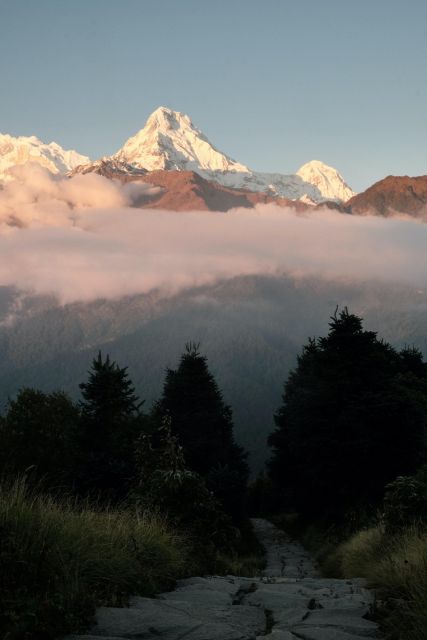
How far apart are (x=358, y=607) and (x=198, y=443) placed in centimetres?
4206

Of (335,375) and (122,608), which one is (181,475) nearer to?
(122,608)

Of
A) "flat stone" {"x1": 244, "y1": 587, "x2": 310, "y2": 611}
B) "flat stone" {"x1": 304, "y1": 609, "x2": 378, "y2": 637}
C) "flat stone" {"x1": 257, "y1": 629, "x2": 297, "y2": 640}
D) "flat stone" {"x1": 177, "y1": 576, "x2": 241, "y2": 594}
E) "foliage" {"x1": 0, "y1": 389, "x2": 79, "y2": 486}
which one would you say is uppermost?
"flat stone" {"x1": 257, "y1": 629, "x2": 297, "y2": 640}

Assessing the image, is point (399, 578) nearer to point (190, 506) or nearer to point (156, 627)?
point (156, 627)

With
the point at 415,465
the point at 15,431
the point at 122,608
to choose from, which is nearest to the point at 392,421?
the point at 415,465

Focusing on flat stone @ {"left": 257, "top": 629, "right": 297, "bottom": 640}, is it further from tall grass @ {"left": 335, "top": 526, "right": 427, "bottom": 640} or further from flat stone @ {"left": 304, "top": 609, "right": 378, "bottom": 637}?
tall grass @ {"left": 335, "top": 526, "right": 427, "bottom": 640}

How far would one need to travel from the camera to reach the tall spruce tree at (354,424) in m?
32.5

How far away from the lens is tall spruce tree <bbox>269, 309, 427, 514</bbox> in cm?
3247

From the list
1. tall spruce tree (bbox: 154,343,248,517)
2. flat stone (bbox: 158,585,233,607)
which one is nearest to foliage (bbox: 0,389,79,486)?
tall spruce tree (bbox: 154,343,248,517)

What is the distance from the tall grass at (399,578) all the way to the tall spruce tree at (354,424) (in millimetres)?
16535

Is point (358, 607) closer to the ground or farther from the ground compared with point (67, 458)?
farther from the ground

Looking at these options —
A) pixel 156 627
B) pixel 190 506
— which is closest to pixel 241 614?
pixel 156 627

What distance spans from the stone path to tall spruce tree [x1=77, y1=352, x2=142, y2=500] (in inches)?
363

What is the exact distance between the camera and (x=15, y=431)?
52.8 metres

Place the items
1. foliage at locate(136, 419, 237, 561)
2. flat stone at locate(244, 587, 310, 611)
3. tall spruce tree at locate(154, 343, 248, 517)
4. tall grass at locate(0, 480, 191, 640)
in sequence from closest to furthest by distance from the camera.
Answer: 1. tall grass at locate(0, 480, 191, 640)
2. flat stone at locate(244, 587, 310, 611)
3. foliage at locate(136, 419, 237, 561)
4. tall spruce tree at locate(154, 343, 248, 517)
